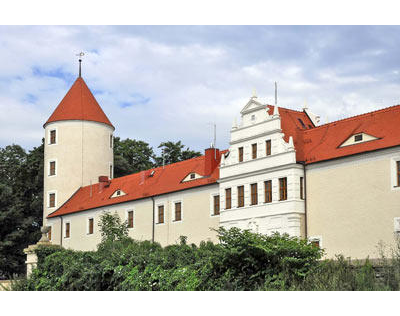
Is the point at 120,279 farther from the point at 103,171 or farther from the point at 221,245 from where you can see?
the point at 103,171

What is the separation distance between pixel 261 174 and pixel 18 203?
27.5m

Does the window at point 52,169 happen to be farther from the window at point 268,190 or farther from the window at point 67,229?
the window at point 268,190

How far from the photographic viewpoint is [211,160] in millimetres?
40406

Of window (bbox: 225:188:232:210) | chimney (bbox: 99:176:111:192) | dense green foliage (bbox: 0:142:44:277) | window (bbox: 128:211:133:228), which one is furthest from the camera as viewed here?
chimney (bbox: 99:176:111:192)

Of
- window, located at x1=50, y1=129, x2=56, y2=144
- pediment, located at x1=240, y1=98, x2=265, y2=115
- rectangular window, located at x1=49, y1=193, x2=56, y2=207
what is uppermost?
window, located at x1=50, y1=129, x2=56, y2=144

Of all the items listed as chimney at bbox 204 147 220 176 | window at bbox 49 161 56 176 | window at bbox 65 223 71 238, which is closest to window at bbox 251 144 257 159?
chimney at bbox 204 147 220 176

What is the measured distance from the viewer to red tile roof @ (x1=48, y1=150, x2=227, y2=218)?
134 ft

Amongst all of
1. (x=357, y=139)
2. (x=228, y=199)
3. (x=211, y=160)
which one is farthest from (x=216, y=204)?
(x=357, y=139)

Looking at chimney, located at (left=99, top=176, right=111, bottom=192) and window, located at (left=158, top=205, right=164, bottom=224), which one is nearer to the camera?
window, located at (left=158, top=205, right=164, bottom=224)

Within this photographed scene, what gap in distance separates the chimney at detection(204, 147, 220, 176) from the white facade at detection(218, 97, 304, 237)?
2.99 m

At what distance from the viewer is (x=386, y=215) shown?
93.1ft

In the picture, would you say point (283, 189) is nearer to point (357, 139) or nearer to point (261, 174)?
point (261, 174)

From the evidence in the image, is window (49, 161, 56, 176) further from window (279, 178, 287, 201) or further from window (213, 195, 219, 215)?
window (279, 178, 287, 201)

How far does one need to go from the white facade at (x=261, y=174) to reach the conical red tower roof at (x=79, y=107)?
67.9 feet
